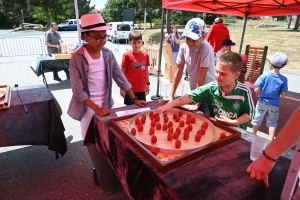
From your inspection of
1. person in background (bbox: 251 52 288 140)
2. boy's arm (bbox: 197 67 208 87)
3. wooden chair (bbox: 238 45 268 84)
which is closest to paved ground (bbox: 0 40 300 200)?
boy's arm (bbox: 197 67 208 87)

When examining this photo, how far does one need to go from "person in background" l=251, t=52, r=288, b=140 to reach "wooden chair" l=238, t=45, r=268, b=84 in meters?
1.77

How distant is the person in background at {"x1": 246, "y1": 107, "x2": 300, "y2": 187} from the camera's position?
0.99 metres

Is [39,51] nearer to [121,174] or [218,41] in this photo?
[218,41]

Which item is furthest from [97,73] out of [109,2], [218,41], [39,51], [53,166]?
[109,2]

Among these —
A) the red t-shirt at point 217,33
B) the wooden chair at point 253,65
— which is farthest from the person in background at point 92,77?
the red t-shirt at point 217,33

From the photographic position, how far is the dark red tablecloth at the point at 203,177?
3.28 ft

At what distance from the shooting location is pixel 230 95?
5.93 ft

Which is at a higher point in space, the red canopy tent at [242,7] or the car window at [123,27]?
the red canopy tent at [242,7]

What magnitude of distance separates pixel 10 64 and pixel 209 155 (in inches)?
398

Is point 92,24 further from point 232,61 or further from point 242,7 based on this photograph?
point 242,7

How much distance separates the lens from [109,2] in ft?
138

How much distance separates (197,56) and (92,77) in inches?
49.5

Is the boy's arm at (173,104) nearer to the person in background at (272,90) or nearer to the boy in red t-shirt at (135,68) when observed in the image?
the boy in red t-shirt at (135,68)

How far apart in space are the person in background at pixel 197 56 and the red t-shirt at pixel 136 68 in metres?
0.81
